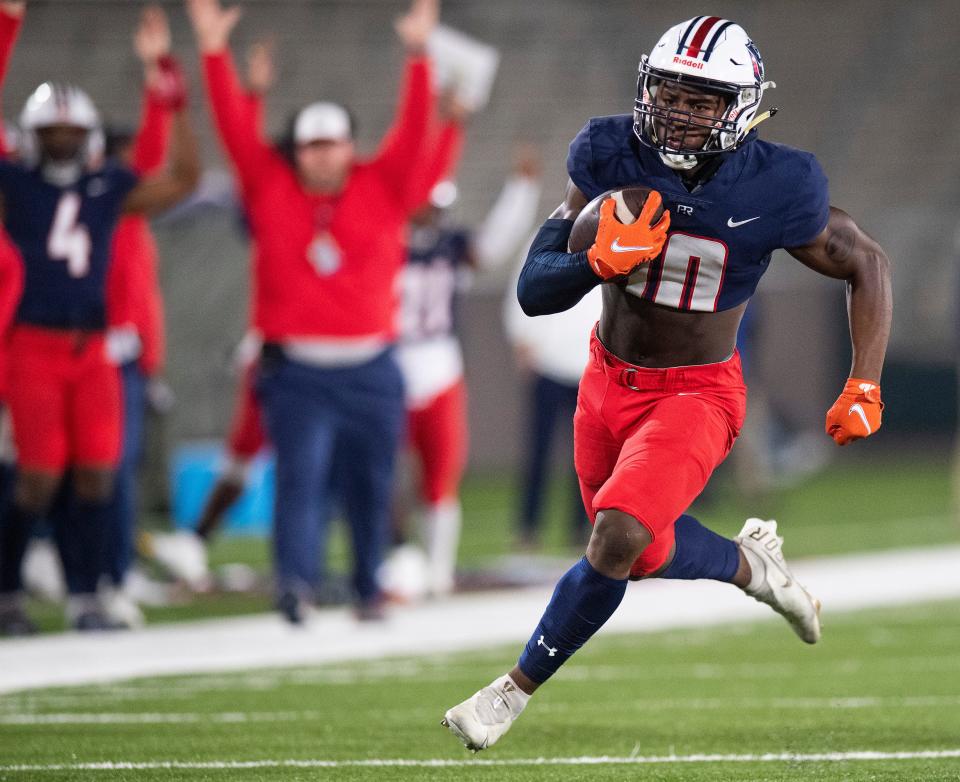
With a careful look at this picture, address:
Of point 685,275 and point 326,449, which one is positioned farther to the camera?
point 326,449

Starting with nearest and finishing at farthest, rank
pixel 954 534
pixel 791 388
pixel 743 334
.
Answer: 1. pixel 743 334
2. pixel 954 534
3. pixel 791 388

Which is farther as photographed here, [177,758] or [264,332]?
[264,332]

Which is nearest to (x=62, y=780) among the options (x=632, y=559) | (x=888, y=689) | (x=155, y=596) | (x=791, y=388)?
(x=632, y=559)

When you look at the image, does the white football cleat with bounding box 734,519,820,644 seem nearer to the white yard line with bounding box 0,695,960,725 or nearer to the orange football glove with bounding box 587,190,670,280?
the white yard line with bounding box 0,695,960,725

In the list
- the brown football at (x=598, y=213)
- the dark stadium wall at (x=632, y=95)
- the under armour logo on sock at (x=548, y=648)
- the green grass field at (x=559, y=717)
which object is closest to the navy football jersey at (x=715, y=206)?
the brown football at (x=598, y=213)

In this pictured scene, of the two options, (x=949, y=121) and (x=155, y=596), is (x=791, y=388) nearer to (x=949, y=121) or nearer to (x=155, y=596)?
(x=949, y=121)

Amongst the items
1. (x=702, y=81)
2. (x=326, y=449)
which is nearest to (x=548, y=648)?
(x=702, y=81)

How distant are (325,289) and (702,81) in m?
2.86

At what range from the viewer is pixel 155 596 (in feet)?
25.3

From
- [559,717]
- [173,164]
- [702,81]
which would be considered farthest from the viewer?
[173,164]

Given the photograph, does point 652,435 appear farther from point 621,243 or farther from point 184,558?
point 184,558

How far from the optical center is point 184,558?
7848 millimetres

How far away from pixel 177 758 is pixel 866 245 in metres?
2.01

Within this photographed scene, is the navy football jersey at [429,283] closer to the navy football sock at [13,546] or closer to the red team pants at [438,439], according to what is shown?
the red team pants at [438,439]
